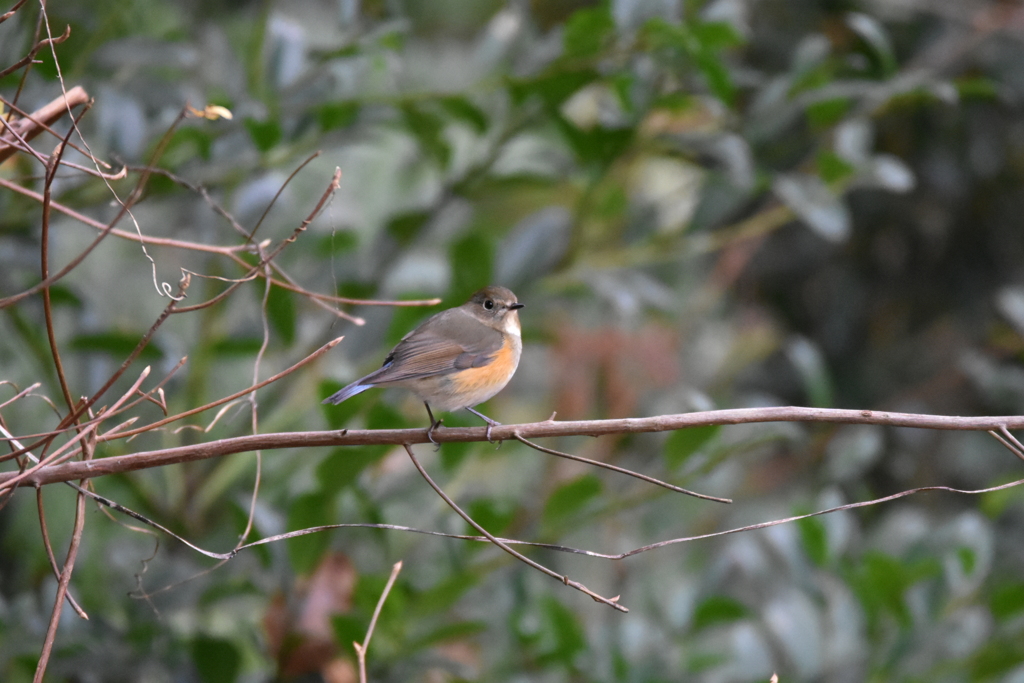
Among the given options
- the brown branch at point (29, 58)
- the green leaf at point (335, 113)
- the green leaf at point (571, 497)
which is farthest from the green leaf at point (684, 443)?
the brown branch at point (29, 58)

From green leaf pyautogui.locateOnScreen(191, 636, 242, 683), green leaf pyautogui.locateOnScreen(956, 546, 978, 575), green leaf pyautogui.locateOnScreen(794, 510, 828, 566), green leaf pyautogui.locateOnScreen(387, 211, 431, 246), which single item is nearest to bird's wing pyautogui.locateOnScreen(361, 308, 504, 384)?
green leaf pyautogui.locateOnScreen(387, 211, 431, 246)

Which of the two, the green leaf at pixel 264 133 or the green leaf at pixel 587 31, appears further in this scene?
the green leaf at pixel 587 31

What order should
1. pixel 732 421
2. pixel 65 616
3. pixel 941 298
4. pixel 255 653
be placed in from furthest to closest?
pixel 941 298
pixel 255 653
pixel 65 616
pixel 732 421

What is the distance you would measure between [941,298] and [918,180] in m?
0.62

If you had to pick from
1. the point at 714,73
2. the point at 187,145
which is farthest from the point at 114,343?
the point at 714,73

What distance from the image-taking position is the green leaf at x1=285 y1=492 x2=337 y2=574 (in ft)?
7.91

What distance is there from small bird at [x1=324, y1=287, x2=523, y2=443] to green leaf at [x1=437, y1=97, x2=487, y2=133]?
45 centimetres

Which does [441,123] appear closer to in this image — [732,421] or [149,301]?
[149,301]

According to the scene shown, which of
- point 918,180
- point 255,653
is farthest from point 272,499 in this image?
point 918,180

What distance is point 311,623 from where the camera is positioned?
3.12 metres

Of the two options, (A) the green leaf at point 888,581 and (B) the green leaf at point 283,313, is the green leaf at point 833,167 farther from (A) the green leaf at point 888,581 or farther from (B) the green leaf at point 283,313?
(B) the green leaf at point 283,313

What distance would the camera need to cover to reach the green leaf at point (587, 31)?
252cm

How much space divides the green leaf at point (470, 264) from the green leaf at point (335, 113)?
0.46 meters

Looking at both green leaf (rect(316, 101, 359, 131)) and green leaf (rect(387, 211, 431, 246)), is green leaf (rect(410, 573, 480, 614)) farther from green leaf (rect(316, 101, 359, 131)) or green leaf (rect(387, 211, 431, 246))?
green leaf (rect(316, 101, 359, 131))
